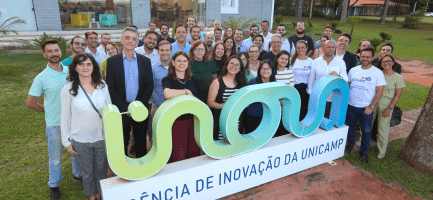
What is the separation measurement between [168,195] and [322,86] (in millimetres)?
2762

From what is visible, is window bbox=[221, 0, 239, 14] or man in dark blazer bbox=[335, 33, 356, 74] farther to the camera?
window bbox=[221, 0, 239, 14]

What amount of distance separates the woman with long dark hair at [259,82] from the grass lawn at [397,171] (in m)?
1.88

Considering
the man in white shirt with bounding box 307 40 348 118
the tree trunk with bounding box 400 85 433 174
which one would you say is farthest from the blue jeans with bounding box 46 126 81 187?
the tree trunk with bounding box 400 85 433 174

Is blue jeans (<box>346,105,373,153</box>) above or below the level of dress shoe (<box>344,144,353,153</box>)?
above

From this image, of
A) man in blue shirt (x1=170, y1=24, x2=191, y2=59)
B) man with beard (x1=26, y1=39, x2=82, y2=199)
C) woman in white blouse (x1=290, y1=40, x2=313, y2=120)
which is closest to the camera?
man with beard (x1=26, y1=39, x2=82, y2=199)

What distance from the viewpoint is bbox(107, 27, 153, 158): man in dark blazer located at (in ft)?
12.3

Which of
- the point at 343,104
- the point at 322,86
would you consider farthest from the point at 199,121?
the point at 343,104

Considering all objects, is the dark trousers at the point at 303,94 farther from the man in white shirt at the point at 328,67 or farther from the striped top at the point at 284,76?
the striped top at the point at 284,76

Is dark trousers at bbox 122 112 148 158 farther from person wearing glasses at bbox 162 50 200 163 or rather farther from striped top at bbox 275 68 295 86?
striped top at bbox 275 68 295 86

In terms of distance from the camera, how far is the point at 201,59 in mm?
4559

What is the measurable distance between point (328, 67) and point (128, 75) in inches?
136

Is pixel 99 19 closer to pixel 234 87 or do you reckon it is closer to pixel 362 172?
pixel 234 87

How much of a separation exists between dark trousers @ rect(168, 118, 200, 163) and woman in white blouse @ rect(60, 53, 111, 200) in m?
0.94

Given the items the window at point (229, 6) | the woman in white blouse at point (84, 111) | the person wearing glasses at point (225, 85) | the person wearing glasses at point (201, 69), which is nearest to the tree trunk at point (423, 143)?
the person wearing glasses at point (225, 85)
